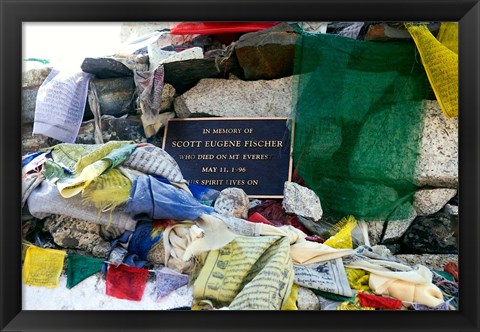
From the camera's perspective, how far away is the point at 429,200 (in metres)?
5.21

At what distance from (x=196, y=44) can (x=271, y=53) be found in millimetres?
707

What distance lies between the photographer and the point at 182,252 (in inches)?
181

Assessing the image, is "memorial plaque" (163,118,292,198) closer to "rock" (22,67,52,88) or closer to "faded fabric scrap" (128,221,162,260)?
"faded fabric scrap" (128,221,162,260)

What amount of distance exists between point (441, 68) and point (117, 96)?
246cm

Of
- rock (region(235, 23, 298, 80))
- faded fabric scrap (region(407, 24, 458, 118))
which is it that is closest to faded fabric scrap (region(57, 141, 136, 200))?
rock (region(235, 23, 298, 80))

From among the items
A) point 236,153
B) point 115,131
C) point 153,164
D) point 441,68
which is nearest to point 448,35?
point 441,68

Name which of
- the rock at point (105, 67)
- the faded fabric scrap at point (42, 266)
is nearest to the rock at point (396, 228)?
the faded fabric scrap at point (42, 266)

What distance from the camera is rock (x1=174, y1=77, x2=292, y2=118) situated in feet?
18.7

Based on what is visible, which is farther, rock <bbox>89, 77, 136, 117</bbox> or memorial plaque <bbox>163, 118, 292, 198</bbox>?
rock <bbox>89, 77, 136, 117</bbox>

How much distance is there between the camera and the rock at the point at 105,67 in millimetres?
5805

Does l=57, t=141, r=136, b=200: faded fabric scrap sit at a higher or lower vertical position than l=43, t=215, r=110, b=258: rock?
higher

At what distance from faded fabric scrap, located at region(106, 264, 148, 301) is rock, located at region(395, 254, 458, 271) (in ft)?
5.65

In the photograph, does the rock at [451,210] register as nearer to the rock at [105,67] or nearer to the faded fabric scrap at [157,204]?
the faded fabric scrap at [157,204]

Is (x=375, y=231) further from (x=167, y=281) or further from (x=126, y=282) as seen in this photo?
(x=126, y=282)
